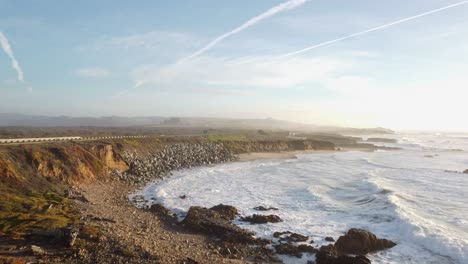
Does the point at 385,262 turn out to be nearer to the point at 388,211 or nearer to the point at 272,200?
the point at 388,211

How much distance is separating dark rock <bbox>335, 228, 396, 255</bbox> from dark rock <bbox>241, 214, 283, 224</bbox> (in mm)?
5073

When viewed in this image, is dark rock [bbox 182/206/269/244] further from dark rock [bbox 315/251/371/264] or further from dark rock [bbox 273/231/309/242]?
dark rock [bbox 315/251/371/264]

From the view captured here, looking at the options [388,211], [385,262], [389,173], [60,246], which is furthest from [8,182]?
[389,173]

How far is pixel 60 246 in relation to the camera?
12914mm

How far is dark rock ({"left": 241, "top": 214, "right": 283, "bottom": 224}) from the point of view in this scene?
19.9 m

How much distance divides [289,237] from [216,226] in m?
3.79

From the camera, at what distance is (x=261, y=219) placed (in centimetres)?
1998

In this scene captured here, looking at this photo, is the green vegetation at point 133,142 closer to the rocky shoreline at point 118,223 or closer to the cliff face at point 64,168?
the cliff face at point 64,168

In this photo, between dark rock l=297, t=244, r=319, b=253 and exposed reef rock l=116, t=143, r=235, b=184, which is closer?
dark rock l=297, t=244, r=319, b=253

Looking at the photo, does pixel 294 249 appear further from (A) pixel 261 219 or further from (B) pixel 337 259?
(A) pixel 261 219

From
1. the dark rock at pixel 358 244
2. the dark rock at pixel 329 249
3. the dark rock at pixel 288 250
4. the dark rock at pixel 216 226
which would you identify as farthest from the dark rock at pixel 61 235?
the dark rock at pixel 358 244

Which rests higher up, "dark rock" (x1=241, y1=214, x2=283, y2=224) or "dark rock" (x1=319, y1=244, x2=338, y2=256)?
"dark rock" (x1=319, y1=244, x2=338, y2=256)

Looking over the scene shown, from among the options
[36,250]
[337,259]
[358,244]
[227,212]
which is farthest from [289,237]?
[36,250]

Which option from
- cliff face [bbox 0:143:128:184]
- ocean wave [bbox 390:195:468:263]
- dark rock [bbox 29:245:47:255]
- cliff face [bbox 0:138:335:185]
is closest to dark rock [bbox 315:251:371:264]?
ocean wave [bbox 390:195:468:263]
